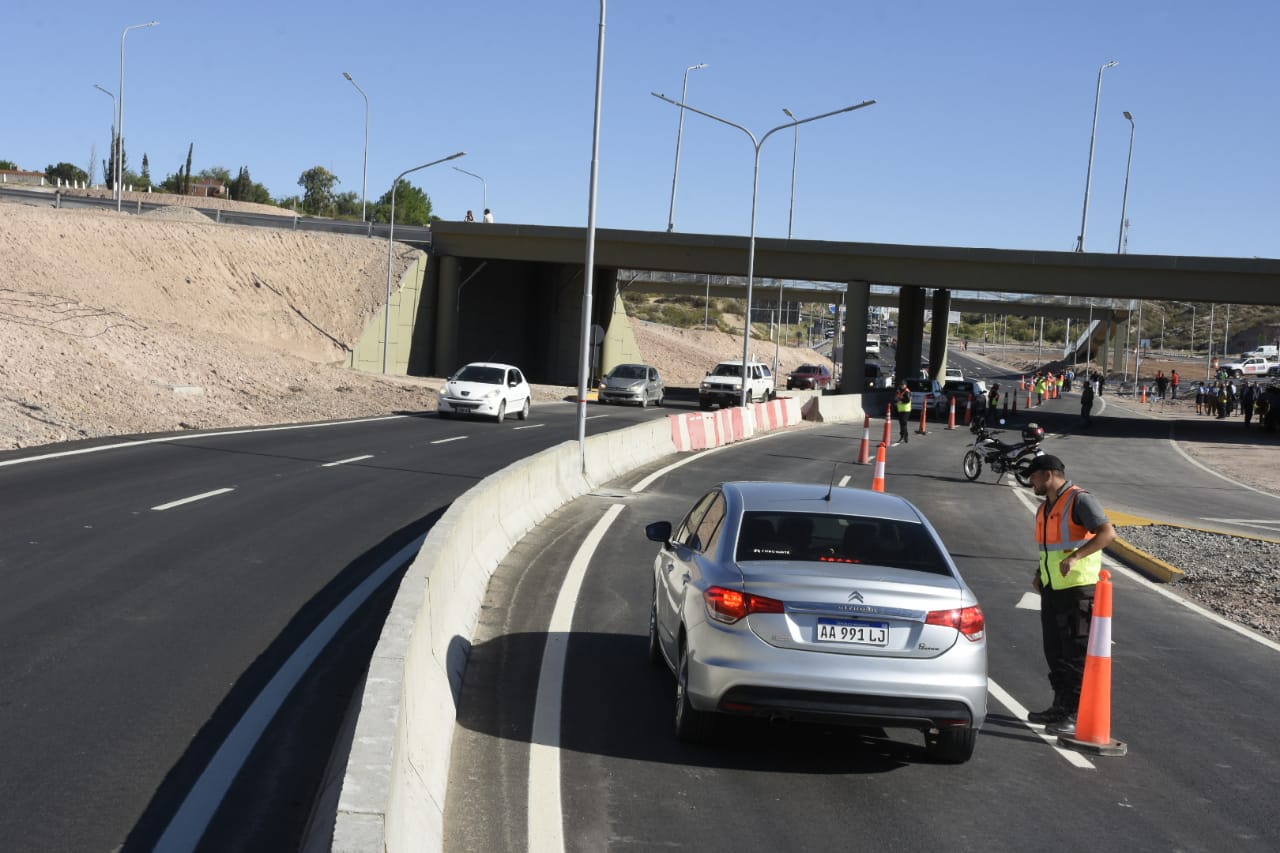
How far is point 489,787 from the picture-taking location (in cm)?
686

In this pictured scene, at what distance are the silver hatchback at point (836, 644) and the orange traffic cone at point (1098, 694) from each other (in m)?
0.94

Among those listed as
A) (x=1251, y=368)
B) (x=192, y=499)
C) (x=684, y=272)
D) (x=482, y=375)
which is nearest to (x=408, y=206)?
(x=1251, y=368)

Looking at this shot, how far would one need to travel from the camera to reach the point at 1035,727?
8766mm

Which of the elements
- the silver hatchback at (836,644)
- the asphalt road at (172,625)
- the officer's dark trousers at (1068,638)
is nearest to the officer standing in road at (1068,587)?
the officer's dark trousers at (1068,638)

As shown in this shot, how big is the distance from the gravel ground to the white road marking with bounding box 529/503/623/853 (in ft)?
22.1

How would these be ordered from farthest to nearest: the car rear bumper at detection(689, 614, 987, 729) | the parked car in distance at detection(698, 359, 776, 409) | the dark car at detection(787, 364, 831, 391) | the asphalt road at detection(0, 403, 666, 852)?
the dark car at detection(787, 364, 831, 391) < the parked car in distance at detection(698, 359, 776, 409) < the car rear bumper at detection(689, 614, 987, 729) < the asphalt road at detection(0, 403, 666, 852)

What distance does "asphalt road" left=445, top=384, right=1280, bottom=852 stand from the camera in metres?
6.52

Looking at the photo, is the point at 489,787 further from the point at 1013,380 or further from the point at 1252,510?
the point at 1013,380

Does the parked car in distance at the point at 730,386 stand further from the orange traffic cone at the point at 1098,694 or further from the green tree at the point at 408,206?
the green tree at the point at 408,206

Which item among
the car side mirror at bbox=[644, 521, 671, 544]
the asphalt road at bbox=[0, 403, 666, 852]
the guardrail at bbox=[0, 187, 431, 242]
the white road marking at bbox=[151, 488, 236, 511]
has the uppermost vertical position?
the guardrail at bbox=[0, 187, 431, 242]

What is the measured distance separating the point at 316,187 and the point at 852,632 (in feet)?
561

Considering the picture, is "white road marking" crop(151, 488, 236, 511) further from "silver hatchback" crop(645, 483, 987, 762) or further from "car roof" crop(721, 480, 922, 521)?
"silver hatchback" crop(645, 483, 987, 762)

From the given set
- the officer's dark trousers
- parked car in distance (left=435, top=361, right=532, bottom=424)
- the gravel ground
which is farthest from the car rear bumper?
parked car in distance (left=435, top=361, right=532, bottom=424)

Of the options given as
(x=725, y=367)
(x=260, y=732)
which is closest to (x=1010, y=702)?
(x=260, y=732)
